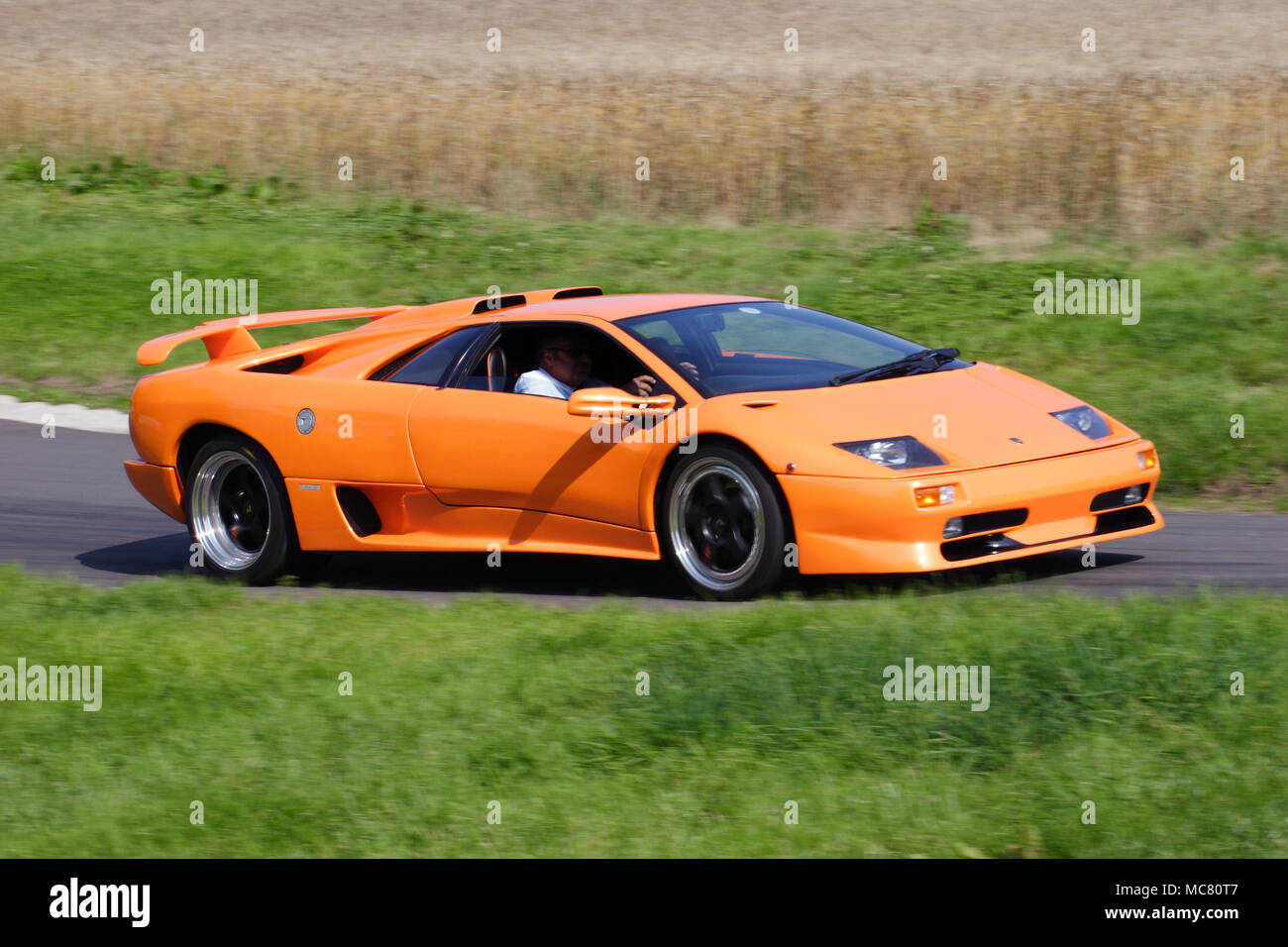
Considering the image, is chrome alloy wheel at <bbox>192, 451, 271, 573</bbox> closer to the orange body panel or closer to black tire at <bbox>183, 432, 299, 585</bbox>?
black tire at <bbox>183, 432, 299, 585</bbox>

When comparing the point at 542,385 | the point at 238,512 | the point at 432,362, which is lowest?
the point at 238,512

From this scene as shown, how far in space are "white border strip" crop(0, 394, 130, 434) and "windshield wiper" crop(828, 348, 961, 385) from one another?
21.3 feet

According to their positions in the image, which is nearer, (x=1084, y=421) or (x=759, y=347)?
(x=1084, y=421)

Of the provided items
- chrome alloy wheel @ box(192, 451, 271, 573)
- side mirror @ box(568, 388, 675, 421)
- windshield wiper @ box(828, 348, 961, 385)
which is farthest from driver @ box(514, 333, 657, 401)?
chrome alloy wheel @ box(192, 451, 271, 573)

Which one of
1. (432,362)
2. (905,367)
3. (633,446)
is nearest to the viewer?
(633,446)

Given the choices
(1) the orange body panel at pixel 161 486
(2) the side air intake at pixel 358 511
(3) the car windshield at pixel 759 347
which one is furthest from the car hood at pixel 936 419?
(1) the orange body panel at pixel 161 486

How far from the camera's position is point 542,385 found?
756 centimetres

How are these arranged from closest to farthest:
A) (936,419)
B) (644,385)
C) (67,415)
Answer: (936,419)
(644,385)
(67,415)

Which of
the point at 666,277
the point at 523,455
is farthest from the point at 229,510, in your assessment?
the point at 666,277

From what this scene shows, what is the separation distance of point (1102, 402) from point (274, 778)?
23.8 feet

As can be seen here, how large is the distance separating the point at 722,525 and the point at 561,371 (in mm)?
1143

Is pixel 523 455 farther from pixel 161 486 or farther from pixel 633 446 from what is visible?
pixel 161 486

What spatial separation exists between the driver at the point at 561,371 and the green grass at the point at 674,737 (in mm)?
1236

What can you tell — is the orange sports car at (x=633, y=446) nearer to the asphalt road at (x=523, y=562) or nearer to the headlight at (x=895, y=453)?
the headlight at (x=895, y=453)
